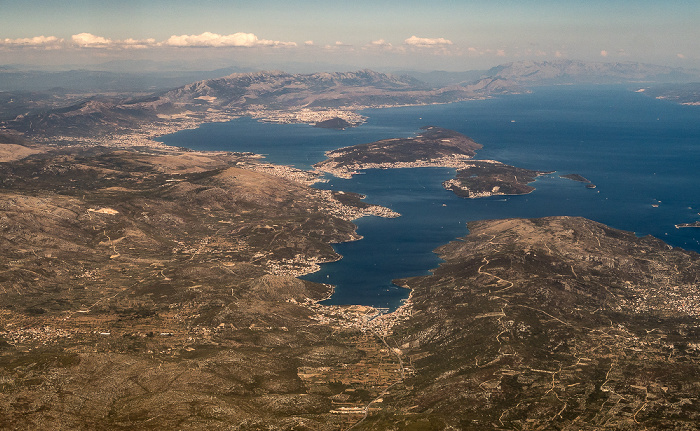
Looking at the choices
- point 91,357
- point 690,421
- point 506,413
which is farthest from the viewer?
point 91,357

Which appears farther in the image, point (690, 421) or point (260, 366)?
point (260, 366)

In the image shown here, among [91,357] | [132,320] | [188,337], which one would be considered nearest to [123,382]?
[91,357]

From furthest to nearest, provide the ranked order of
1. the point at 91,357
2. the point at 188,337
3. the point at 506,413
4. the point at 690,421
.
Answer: the point at 188,337, the point at 91,357, the point at 506,413, the point at 690,421

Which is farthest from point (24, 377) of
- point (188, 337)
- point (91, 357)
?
point (188, 337)

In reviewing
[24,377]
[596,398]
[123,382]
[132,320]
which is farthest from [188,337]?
[596,398]

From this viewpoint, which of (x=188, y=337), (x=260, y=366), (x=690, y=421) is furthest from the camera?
(x=188, y=337)

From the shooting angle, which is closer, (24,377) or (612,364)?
(24,377)

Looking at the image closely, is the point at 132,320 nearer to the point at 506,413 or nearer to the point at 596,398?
the point at 506,413

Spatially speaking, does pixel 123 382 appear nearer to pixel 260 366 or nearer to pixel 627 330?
pixel 260 366

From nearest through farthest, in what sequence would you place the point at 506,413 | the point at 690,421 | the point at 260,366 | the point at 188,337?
the point at 690,421
the point at 506,413
the point at 260,366
the point at 188,337
